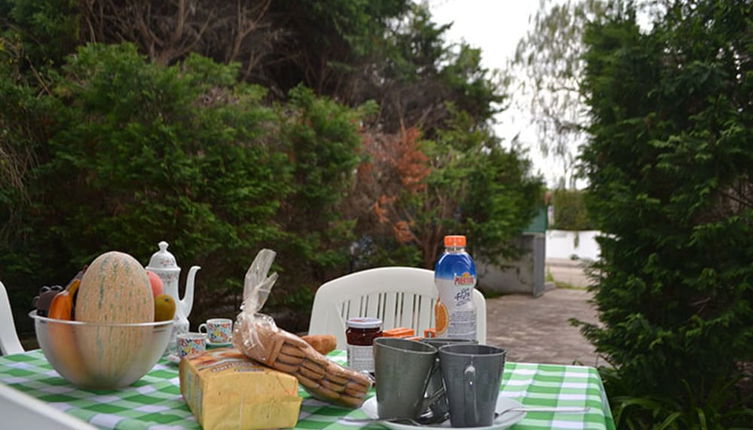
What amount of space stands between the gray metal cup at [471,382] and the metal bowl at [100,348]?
1.68ft

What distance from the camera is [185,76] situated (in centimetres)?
439

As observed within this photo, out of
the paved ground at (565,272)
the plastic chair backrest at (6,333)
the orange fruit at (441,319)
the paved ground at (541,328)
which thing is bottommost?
the paved ground at (541,328)

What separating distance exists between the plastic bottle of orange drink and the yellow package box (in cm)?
33

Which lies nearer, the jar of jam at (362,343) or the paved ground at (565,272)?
the jar of jam at (362,343)

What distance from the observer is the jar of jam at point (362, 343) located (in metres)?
1.22

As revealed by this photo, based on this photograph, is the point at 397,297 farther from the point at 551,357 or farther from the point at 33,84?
the point at 33,84

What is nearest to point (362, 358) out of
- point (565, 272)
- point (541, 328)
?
point (541, 328)

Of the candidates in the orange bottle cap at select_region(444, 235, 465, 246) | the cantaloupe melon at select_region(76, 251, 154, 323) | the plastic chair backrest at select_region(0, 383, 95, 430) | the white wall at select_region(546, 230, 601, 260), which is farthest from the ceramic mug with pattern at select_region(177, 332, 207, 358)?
the white wall at select_region(546, 230, 601, 260)

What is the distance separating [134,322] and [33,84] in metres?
4.56

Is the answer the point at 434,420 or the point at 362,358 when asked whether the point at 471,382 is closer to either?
the point at 434,420

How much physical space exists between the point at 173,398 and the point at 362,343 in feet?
1.17

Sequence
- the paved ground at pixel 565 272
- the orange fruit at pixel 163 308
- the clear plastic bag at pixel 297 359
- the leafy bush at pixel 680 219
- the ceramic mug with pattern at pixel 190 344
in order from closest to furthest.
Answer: the clear plastic bag at pixel 297 359 < the orange fruit at pixel 163 308 < the ceramic mug with pattern at pixel 190 344 < the leafy bush at pixel 680 219 < the paved ground at pixel 565 272

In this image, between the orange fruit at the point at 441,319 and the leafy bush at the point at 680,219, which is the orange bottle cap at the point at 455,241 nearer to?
the orange fruit at the point at 441,319

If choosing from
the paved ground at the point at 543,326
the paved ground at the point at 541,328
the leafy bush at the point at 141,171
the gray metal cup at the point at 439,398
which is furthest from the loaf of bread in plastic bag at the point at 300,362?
the leafy bush at the point at 141,171
